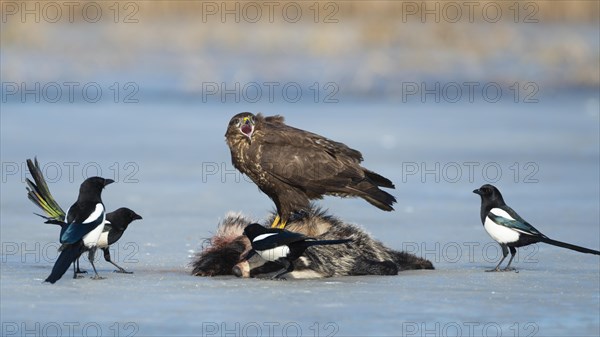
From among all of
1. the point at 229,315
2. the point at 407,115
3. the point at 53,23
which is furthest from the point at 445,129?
the point at 53,23

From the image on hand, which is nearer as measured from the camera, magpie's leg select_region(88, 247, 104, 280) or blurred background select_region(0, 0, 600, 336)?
magpie's leg select_region(88, 247, 104, 280)

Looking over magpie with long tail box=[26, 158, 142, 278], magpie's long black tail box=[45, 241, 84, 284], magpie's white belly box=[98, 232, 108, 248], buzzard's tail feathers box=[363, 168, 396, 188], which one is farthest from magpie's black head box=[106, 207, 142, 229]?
buzzard's tail feathers box=[363, 168, 396, 188]

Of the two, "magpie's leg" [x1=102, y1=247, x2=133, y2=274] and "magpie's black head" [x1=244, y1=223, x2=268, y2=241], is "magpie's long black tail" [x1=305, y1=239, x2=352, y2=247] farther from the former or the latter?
"magpie's leg" [x1=102, y1=247, x2=133, y2=274]

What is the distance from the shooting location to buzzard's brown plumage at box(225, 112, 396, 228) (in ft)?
→ 28.4

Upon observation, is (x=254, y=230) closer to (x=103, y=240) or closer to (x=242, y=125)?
(x=103, y=240)

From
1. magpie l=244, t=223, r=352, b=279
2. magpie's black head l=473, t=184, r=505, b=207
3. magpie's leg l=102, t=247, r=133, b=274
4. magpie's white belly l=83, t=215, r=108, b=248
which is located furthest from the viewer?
magpie's black head l=473, t=184, r=505, b=207

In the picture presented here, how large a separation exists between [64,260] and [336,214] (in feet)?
13.8

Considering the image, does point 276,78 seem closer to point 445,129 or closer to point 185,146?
point 445,129

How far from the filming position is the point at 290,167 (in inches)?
341

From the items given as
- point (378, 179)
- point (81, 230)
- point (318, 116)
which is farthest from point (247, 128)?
point (318, 116)

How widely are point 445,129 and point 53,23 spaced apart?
1793 cm

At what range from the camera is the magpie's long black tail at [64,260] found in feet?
23.7

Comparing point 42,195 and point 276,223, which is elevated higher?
point 42,195

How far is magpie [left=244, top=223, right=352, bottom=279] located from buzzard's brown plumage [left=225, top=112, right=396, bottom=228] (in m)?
0.95
